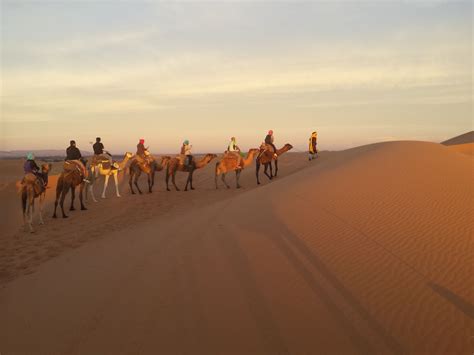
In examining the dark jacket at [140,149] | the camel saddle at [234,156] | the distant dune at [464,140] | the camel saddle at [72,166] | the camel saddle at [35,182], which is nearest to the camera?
the camel saddle at [35,182]

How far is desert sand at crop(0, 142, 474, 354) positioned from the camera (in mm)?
4398

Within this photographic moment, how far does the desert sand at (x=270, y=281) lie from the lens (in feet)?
14.4

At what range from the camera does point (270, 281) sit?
18.6ft

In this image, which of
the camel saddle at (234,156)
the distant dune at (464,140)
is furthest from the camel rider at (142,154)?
the distant dune at (464,140)

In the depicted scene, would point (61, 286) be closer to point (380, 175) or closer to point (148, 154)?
point (380, 175)

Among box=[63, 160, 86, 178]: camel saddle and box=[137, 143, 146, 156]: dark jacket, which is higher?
box=[137, 143, 146, 156]: dark jacket

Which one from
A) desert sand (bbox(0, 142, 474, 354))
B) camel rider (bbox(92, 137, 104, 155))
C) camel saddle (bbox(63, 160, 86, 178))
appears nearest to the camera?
desert sand (bbox(0, 142, 474, 354))

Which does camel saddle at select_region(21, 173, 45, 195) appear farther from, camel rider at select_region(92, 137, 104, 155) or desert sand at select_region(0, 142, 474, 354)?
camel rider at select_region(92, 137, 104, 155)

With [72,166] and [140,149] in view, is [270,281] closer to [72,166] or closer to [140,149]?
[72,166]

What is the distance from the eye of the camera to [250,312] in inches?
192

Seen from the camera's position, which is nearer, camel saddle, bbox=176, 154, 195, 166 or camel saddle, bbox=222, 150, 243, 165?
camel saddle, bbox=222, 150, 243, 165

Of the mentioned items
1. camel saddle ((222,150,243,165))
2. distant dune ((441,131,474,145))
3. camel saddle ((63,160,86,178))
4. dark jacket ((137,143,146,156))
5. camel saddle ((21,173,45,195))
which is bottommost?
camel saddle ((21,173,45,195))

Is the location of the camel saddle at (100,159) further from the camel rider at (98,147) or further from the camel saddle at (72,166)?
the camel saddle at (72,166)

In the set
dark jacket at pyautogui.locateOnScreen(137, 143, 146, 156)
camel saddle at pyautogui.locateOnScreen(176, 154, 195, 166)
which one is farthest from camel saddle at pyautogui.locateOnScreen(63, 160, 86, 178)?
camel saddle at pyautogui.locateOnScreen(176, 154, 195, 166)
